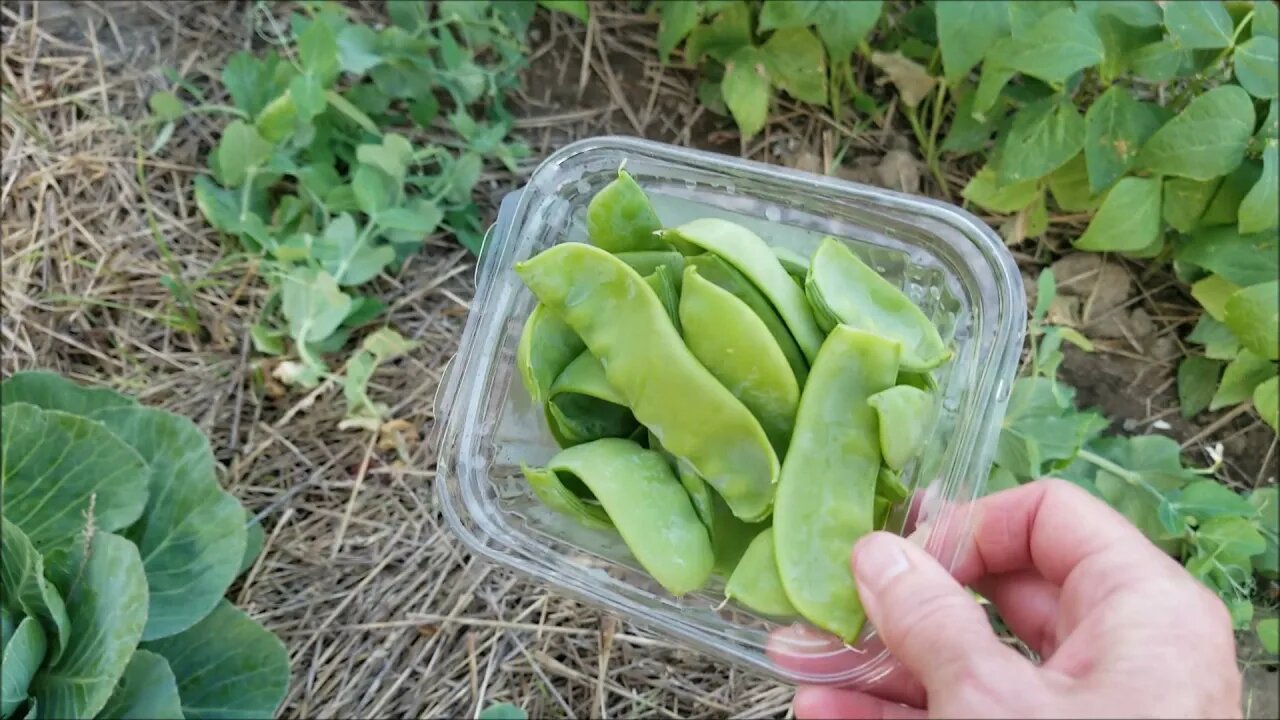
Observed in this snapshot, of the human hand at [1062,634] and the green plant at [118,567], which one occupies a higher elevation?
the human hand at [1062,634]

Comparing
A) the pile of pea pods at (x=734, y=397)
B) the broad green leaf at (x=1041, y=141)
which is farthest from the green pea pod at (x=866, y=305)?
the broad green leaf at (x=1041, y=141)

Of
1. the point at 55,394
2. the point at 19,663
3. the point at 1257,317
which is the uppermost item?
the point at 1257,317

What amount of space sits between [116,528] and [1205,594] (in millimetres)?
1056

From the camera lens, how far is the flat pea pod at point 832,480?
670 millimetres

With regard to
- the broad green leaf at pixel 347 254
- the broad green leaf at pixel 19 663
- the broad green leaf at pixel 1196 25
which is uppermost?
the broad green leaf at pixel 1196 25

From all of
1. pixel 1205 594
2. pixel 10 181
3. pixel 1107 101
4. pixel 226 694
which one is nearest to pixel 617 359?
pixel 1205 594

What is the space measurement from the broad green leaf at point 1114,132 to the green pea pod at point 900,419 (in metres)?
0.66

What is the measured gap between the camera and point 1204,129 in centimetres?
112

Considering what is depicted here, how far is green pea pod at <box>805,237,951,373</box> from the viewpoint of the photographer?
2.35 feet

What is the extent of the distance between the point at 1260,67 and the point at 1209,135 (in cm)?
10

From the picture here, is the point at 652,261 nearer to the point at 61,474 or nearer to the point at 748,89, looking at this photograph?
the point at 748,89

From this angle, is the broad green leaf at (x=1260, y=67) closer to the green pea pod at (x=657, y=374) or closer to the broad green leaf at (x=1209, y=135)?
the broad green leaf at (x=1209, y=135)

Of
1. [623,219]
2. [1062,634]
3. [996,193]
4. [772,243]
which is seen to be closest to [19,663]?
[623,219]

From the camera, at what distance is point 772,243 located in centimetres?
85
